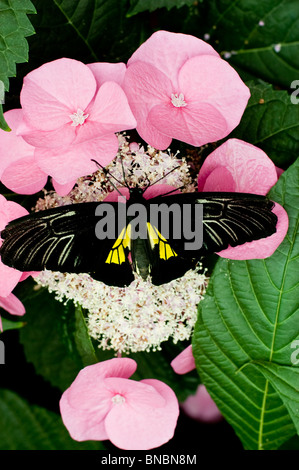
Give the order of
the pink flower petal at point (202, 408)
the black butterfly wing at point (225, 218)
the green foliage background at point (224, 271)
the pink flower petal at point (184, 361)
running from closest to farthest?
the black butterfly wing at point (225, 218) → the green foliage background at point (224, 271) → the pink flower petal at point (184, 361) → the pink flower petal at point (202, 408)

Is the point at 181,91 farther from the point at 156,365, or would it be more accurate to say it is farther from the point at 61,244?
the point at 156,365

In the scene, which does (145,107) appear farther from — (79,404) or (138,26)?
(79,404)

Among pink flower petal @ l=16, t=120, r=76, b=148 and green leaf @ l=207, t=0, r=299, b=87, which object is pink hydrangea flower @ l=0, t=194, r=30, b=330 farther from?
green leaf @ l=207, t=0, r=299, b=87

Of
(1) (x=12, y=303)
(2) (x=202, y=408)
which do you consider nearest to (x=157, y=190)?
(1) (x=12, y=303)

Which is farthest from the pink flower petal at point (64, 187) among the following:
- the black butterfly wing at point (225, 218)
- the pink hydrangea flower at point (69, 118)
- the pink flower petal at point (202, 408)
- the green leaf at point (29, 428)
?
the pink flower petal at point (202, 408)

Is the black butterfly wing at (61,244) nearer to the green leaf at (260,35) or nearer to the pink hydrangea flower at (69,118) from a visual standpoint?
the pink hydrangea flower at (69,118)

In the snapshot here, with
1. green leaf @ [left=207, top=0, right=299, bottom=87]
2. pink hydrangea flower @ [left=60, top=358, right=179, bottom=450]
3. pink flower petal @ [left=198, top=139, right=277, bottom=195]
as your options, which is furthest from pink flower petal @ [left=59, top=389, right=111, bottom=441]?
green leaf @ [left=207, top=0, right=299, bottom=87]
